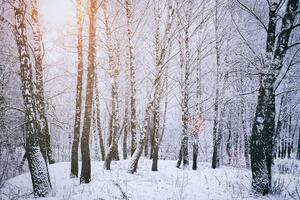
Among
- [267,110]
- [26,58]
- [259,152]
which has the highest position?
[26,58]

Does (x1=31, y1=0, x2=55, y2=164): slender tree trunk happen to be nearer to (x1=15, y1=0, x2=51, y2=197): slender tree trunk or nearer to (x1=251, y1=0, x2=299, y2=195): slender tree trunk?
(x1=15, y1=0, x2=51, y2=197): slender tree trunk

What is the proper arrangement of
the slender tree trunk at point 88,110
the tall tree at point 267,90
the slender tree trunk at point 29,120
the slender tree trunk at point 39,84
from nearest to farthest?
1. the slender tree trunk at point 29,120
2. the tall tree at point 267,90
3. the slender tree trunk at point 88,110
4. the slender tree trunk at point 39,84

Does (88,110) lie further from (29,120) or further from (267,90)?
Result: (267,90)

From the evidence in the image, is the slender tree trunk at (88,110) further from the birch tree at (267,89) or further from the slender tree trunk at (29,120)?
the birch tree at (267,89)

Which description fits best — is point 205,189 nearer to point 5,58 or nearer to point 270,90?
point 270,90

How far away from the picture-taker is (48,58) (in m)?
23.7

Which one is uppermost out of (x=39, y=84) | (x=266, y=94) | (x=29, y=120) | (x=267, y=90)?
(x=39, y=84)

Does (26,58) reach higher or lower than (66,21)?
lower

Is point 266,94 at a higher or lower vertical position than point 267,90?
lower

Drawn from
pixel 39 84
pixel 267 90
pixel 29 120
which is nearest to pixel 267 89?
pixel 267 90

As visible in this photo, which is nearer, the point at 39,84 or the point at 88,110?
the point at 88,110

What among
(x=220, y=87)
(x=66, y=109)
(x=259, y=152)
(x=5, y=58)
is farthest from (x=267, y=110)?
(x=66, y=109)

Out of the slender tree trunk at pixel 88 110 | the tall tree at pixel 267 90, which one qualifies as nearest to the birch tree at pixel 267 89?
the tall tree at pixel 267 90

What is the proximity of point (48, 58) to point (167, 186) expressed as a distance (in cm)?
1839
